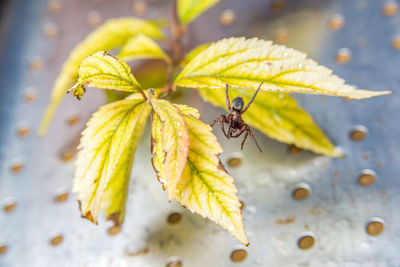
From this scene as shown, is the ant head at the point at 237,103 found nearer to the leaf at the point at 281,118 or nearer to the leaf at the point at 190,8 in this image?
the leaf at the point at 281,118

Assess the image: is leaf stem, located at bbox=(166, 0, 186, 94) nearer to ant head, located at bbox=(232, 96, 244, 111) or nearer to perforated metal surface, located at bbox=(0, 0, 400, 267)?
perforated metal surface, located at bbox=(0, 0, 400, 267)

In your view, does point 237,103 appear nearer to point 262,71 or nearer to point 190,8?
point 262,71

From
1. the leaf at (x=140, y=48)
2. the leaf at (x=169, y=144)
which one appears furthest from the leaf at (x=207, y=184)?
the leaf at (x=140, y=48)

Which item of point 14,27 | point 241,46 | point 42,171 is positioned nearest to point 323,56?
point 241,46

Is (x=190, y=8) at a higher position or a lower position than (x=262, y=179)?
higher

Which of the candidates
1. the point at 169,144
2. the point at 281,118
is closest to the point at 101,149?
the point at 169,144
